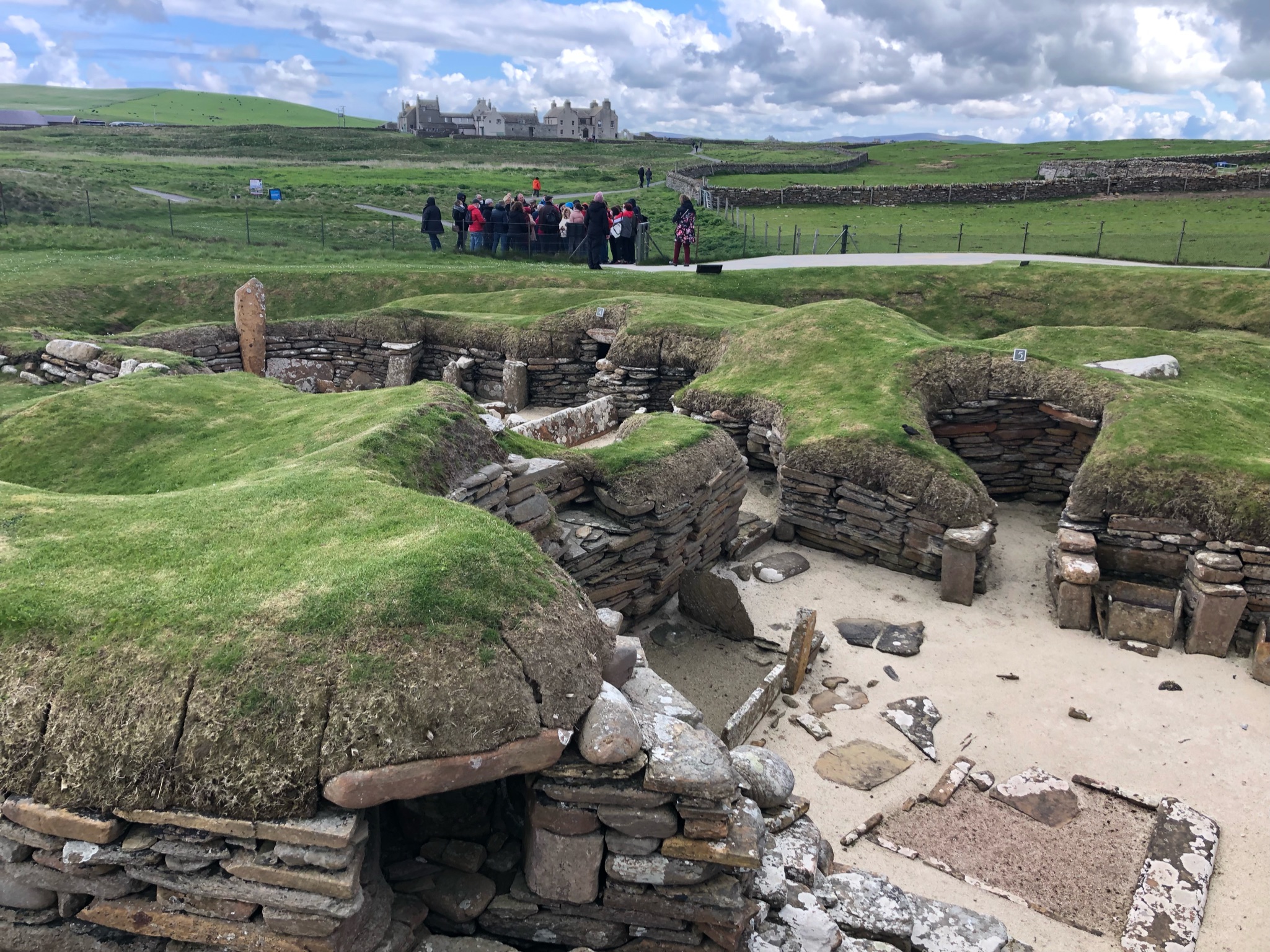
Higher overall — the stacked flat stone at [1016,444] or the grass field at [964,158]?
the grass field at [964,158]

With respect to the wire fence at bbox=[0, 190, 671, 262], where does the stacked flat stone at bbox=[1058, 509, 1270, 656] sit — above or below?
below

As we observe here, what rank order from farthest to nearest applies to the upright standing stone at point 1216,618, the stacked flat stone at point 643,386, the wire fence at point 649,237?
the wire fence at point 649,237 < the stacked flat stone at point 643,386 < the upright standing stone at point 1216,618

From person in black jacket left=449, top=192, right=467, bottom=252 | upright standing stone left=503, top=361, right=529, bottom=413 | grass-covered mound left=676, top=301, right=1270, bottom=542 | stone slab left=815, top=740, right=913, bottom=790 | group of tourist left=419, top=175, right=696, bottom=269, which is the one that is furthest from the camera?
person in black jacket left=449, top=192, right=467, bottom=252

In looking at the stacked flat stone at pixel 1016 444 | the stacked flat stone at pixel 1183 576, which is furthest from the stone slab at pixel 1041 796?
the stacked flat stone at pixel 1016 444

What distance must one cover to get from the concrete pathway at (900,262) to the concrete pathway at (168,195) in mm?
25635

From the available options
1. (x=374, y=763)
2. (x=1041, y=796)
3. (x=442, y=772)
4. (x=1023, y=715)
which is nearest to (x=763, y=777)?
(x=442, y=772)

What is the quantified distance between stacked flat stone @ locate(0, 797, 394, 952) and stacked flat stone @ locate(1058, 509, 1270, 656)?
32.4ft

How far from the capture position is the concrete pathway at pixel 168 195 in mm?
41219

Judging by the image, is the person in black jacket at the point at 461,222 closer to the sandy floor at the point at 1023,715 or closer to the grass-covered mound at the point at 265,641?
the sandy floor at the point at 1023,715

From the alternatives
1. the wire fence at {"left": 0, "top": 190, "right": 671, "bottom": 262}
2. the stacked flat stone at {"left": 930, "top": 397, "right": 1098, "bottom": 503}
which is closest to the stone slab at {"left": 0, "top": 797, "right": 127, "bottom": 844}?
the stacked flat stone at {"left": 930, "top": 397, "right": 1098, "bottom": 503}

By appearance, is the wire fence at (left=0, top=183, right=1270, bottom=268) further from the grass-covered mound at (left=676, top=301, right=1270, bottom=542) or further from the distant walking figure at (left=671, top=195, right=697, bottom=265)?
the grass-covered mound at (left=676, top=301, right=1270, bottom=542)

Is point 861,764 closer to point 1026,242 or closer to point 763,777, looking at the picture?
point 763,777

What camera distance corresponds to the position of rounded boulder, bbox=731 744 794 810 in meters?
6.18

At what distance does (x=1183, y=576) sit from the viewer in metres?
11.1
